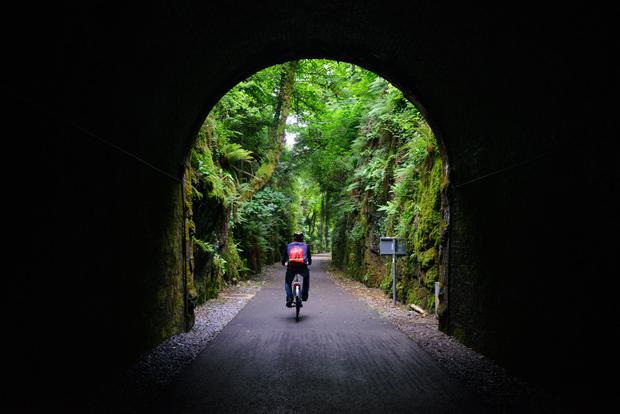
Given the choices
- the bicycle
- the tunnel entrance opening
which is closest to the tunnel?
the tunnel entrance opening

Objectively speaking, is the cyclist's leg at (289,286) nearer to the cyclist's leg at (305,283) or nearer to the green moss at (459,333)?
the cyclist's leg at (305,283)

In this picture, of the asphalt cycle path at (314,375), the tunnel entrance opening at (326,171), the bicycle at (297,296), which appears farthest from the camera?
the tunnel entrance opening at (326,171)

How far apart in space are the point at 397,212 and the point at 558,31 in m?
7.83

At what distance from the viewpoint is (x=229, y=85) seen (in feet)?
22.2

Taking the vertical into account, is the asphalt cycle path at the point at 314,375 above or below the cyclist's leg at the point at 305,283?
below

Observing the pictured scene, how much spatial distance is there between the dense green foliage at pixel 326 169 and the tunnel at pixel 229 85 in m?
2.75

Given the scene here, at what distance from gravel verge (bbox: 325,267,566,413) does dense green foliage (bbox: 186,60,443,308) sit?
49.6 inches

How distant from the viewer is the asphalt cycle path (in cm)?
365

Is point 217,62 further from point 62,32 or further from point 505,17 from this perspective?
point 505,17

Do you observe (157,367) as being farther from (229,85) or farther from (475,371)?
(229,85)

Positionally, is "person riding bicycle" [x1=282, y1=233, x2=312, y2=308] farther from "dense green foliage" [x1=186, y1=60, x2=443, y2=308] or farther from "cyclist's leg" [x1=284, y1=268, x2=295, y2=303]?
"dense green foliage" [x1=186, y1=60, x2=443, y2=308]

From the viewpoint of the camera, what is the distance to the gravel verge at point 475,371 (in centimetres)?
375

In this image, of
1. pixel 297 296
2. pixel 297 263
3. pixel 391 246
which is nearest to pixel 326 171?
pixel 391 246

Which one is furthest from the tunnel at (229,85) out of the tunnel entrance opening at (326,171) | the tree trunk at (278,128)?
the tree trunk at (278,128)
